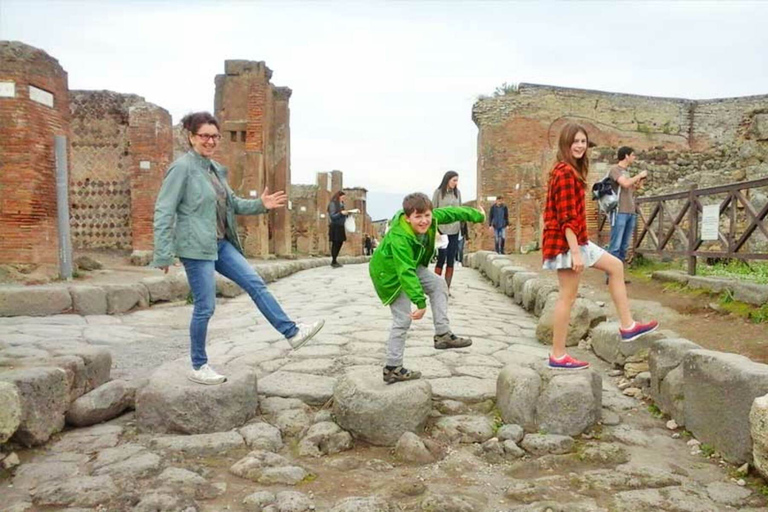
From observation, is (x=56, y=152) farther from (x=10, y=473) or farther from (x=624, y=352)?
(x=624, y=352)

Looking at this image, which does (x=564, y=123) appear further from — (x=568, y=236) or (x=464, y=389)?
(x=464, y=389)

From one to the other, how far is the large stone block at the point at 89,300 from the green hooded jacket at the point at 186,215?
13.7 ft

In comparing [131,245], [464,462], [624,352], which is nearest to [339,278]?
[131,245]

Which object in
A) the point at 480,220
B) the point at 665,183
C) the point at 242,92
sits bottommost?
the point at 480,220

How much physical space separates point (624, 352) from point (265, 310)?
2.63 meters

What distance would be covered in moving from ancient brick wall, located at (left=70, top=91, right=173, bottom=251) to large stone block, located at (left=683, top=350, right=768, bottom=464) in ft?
42.9

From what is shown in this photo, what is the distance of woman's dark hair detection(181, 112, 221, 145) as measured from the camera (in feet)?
11.3

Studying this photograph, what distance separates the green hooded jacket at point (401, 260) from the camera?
3.22 meters

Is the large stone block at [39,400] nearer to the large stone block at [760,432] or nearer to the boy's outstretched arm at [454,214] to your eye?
the boy's outstretched arm at [454,214]

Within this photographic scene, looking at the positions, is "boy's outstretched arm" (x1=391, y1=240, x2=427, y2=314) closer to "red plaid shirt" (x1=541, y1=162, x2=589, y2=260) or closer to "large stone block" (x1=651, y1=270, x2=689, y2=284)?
"red plaid shirt" (x1=541, y1=162, x2=589, y2=260)

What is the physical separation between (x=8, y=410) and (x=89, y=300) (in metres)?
4.46

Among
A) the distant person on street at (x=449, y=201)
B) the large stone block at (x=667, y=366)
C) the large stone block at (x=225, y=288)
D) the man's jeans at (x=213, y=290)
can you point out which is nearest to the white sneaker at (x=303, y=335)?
the man's jeans at (x=213, y=290)

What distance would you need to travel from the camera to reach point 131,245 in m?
15.0

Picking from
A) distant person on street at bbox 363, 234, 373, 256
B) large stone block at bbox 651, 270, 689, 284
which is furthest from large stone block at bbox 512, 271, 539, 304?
distant person on street at bbox 363, 234, 373, 256
